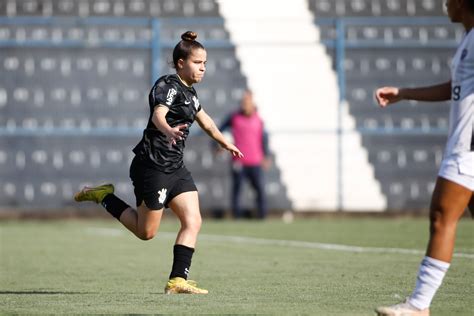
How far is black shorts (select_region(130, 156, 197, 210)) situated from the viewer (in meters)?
8.92

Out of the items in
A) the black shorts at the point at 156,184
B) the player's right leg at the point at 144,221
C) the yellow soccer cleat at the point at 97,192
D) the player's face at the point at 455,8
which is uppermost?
the player's face at the point at 455,8

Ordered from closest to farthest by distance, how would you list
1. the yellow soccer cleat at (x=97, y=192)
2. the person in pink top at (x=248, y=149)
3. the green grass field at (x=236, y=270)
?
the green grass field at (x=236, y=270), the yellow soccer cleat at (x=97, y=192), the person in pink top at (x=248, y=149)

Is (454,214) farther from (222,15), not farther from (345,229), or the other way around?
(222,15)

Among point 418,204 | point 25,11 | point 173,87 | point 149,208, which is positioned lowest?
point 418,204

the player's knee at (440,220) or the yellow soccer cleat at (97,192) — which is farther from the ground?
the player's knee at (440,220)

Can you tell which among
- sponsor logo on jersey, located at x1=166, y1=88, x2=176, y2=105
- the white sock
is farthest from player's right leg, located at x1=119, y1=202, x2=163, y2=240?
the white sock

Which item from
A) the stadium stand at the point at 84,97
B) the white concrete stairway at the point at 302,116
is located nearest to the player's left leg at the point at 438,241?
the stadium stand at the point at 84,97

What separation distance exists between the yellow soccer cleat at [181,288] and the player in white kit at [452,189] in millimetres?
2299

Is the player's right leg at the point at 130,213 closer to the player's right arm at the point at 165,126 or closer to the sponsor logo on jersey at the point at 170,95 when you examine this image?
the player's right arm at the point at 165,126

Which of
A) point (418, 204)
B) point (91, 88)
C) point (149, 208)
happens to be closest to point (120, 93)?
point (91, 88)

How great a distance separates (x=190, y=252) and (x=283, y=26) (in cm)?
1414

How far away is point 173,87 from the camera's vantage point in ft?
28.9

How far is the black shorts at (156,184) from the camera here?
8.92 metres

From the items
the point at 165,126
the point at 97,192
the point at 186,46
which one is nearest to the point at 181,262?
the point at 165,126
